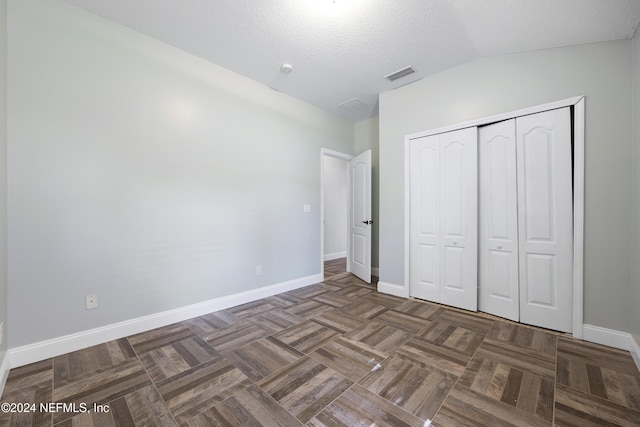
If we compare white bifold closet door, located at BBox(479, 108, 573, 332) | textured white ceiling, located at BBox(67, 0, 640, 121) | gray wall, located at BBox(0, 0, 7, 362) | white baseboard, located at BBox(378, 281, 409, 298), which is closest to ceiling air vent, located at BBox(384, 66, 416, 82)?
textured white ceiling, located at BBox(67, 0, 640, 121)

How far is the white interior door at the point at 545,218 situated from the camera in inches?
92.7

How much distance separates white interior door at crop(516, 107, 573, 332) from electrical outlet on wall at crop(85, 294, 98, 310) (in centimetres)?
392

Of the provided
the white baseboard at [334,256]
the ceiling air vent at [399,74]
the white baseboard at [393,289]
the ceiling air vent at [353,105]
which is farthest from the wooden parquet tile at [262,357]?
the white baseboard at [334,256]

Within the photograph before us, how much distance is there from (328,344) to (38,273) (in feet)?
7.53

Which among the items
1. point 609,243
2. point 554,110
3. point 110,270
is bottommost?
point 110,270

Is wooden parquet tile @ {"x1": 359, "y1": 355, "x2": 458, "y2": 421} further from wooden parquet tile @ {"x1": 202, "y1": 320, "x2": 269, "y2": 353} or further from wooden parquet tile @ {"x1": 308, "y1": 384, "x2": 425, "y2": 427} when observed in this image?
wooden parquet tile @ {"x1": 202, "y1": 320, "x2": 269, "y2": 353}

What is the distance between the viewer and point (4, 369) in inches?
67.2

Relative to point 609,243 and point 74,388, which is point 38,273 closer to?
point 74,388

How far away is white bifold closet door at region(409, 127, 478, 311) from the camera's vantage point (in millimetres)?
2912

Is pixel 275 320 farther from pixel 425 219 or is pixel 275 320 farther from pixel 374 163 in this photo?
pixel 374 163

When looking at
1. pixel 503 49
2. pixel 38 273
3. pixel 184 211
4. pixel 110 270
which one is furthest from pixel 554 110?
pixel 38 273

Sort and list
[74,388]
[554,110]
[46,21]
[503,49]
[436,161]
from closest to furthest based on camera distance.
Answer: [74,388], [46,21], [554,110], [503,49], [436,161]

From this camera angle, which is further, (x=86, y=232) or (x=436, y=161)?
(x=436, y=161)

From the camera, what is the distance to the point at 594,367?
1.86 m
